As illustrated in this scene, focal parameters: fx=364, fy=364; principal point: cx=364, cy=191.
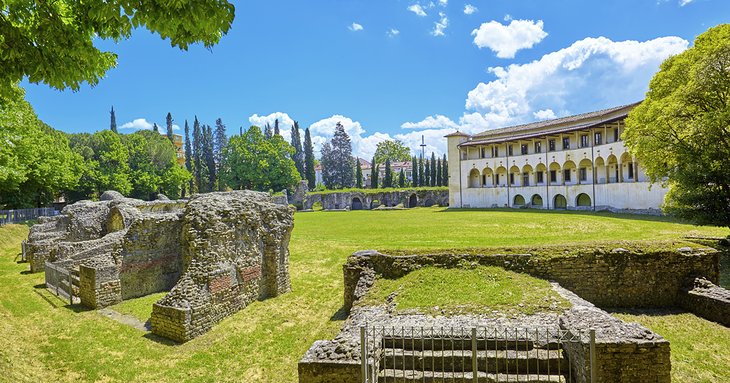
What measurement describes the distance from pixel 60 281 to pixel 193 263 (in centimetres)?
704

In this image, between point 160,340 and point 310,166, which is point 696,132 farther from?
point 310,166

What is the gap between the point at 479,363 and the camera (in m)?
6.75

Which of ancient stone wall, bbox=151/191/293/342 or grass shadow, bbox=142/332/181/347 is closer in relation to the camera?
grass shadow, bbox=142/332/181/347

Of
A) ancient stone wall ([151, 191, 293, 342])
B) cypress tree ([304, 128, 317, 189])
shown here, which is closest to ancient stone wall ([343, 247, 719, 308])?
ancient stone wall ([151, 191, 293, 342])

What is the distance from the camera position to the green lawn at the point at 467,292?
830 cm

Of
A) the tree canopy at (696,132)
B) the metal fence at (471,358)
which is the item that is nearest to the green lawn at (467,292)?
the metal fence at (471,358)

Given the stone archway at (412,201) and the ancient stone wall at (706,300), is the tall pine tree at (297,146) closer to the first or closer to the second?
the stone archway at (412,201)

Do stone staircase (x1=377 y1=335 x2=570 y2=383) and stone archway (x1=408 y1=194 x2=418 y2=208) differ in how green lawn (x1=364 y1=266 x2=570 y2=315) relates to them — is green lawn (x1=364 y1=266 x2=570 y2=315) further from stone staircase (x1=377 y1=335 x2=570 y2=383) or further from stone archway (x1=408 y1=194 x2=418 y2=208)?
stone archway (x1=408 y1=194 x2=418 y2=208)

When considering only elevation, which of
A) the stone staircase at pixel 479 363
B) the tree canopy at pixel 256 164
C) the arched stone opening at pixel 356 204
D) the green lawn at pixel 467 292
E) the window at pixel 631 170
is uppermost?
the tree canopy at pixel 256 164

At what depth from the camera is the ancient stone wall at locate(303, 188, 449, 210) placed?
215ft

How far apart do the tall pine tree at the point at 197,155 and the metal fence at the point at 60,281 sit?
68.2 meters

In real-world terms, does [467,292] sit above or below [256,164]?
below

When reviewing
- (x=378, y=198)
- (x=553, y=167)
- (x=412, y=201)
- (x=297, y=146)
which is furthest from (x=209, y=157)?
(x=553, y=167)

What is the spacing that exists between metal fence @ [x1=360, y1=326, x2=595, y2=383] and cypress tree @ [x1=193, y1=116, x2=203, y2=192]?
266 feet
